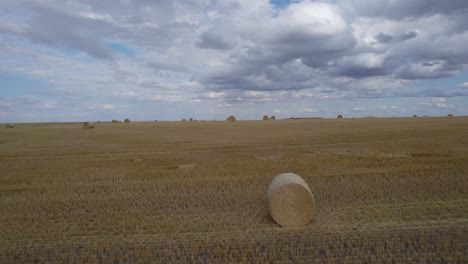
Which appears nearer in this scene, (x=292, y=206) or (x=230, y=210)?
(x=292, y=206)

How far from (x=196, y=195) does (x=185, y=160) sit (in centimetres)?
592

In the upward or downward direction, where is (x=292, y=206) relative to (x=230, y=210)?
upward

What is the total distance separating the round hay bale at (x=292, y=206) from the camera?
7.48 m

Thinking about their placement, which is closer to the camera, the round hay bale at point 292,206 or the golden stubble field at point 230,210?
the golden stubble field at point 230,210

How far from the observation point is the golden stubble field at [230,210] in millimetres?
5992

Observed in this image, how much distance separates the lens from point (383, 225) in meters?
6.87

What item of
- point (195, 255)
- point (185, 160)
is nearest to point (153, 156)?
point (185, 160)

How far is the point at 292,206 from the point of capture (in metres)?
7.54

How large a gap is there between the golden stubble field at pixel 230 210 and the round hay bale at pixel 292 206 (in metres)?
Answer: 0.24

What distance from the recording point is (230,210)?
26.8 ft

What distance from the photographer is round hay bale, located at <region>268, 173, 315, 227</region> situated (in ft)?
24.6

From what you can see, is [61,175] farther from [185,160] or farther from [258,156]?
Answer: [258,156]

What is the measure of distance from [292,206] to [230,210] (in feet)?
5.34

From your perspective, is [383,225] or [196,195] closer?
[383,225]
